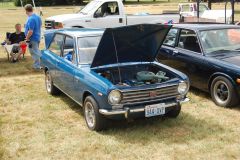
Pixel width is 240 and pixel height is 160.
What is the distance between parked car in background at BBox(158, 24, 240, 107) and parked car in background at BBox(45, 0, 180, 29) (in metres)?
6.83

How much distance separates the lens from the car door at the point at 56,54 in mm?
7171

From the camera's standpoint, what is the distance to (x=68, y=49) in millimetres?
6930

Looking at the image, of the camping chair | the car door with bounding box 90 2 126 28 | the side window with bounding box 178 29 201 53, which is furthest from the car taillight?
the side window with bounding box 178 29 201 53

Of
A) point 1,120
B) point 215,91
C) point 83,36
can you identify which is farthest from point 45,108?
point 215,91

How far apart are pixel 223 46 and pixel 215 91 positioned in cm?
101

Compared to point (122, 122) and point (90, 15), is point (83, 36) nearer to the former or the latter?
point (122, 122)

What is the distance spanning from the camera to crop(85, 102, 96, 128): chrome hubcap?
591cm

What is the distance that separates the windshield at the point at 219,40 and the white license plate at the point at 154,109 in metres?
2.18

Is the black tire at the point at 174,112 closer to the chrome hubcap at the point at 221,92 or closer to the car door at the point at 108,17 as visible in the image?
the chrome hubcap at the point at 221,92

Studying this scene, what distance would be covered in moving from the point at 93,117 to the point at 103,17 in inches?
385

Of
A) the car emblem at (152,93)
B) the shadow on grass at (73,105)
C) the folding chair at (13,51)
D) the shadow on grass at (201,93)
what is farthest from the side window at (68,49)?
the folding chair at (13,51)

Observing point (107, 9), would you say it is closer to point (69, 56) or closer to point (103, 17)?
point (103, 17)

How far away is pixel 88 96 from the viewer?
5910 mm

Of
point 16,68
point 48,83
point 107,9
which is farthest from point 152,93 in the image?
point 107,9
